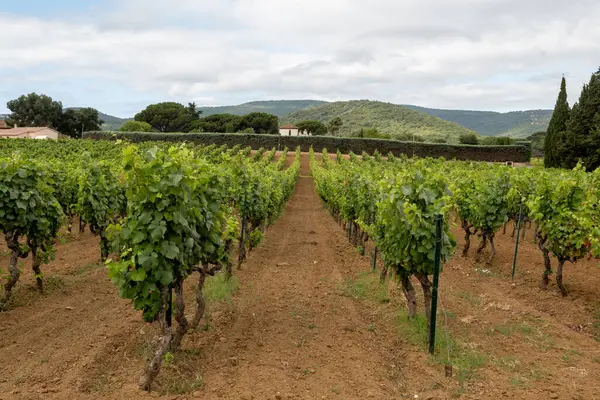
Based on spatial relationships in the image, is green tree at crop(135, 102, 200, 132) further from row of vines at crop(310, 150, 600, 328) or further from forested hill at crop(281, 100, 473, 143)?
row of vines at crop(310, 150, 600, 328)

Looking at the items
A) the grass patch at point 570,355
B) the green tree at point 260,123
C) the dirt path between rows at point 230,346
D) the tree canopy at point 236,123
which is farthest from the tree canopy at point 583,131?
the green tree at point 260,123

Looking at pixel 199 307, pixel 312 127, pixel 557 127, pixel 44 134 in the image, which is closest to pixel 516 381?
pixel 199 307

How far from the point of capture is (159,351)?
5402 millimetres

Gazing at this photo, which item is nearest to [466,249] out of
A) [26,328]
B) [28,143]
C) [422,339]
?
[422,339]

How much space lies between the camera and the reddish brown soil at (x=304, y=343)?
5.74 metres

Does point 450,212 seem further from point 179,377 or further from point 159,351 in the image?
point 159,351

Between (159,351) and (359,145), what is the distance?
65506 mm

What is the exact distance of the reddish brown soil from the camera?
5.74 metres

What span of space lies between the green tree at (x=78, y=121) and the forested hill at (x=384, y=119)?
55.5 meters

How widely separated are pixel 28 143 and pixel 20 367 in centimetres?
4861

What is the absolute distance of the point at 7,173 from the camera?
329 inches

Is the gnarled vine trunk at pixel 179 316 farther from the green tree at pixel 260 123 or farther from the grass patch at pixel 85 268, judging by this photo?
the green tree at pixel 260 123

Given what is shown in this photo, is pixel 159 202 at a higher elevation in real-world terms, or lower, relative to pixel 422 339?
higher

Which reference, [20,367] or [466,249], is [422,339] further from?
[466,249]
